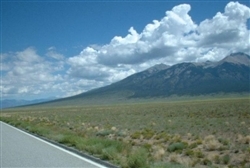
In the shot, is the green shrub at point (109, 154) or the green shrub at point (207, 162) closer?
the green shrub at point (207, 162)

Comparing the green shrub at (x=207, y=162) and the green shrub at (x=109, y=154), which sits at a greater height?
the green shrub at (x=109, y=154)

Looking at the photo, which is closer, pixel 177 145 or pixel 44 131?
pixel 177 145

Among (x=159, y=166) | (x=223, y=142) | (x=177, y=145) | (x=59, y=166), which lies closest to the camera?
(x=159, y=166)

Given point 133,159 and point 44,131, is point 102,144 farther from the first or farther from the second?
point 44,131

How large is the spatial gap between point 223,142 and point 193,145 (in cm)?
182

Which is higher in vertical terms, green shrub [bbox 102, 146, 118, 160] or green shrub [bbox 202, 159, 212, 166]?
green shrub [bbox 102, 146, 118, 160]

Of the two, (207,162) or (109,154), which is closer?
(207,162)

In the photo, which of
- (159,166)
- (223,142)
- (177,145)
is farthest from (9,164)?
(223,142)

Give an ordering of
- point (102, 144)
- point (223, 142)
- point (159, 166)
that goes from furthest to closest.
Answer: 1. point (223, 142)
2. point (102, 144)
3. point (159, 166)

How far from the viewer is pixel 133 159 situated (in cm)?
858

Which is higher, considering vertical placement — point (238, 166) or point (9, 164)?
point (9, 164)

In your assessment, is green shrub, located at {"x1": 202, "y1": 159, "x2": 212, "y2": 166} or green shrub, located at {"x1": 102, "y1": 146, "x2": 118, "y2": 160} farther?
green shrub, located at {"x1": 102, "y1": 146, "x2": 118, "y2": 160}

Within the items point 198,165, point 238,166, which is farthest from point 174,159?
point 238,166

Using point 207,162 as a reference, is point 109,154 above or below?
above
